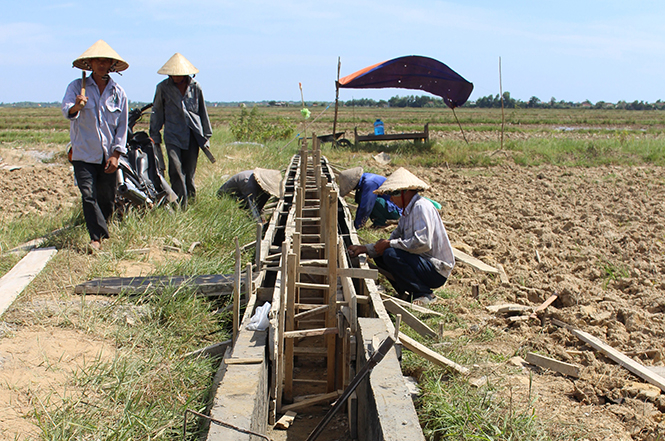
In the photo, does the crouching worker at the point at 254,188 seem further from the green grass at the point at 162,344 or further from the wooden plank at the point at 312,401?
the wooden plank at the point at 312,401

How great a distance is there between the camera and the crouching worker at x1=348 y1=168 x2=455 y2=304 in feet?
14.8

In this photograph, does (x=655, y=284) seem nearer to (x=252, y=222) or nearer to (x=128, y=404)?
(x=252, y=222)

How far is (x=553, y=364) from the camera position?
355cm

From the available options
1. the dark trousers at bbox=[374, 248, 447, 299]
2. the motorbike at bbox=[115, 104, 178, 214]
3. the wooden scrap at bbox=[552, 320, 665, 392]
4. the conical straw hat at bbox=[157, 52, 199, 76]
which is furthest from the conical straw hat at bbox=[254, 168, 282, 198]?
the wooden scrap at bbox=[552, 320, 665, 392]

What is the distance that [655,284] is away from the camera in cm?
529

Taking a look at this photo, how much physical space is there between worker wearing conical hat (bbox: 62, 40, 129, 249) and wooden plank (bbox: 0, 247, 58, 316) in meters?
0.41

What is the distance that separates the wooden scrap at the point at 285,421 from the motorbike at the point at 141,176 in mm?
3278

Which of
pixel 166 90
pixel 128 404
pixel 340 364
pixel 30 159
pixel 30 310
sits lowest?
pixel 340 364

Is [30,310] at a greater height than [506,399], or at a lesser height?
greater

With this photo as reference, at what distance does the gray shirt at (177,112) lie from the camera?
20.4 ft

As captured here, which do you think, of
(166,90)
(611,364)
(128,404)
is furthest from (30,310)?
(611,364)

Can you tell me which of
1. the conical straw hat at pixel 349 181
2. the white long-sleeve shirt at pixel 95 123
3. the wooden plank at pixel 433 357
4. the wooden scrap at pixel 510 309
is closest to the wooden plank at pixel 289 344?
the wooden plank at pixel 433 357

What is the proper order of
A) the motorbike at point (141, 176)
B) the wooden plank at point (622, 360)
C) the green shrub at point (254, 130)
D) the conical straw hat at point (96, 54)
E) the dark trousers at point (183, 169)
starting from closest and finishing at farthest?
the wooden plank at point (622, 360), the conical straw hat at point (96, 54), the motorbike at point (141, 176), the dark trousers at point (183, 169), the green shrub at point (254, 130)

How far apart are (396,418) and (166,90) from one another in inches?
201
